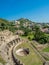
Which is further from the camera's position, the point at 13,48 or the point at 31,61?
the point at 13,48

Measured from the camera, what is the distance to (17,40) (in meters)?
56.8

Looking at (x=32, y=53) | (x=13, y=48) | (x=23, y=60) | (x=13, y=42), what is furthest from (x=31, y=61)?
(x=13, y=42)

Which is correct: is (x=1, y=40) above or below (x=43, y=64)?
above

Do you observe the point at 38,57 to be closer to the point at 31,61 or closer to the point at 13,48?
the point at 31,61

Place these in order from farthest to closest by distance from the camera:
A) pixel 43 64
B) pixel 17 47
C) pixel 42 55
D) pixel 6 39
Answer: pixel 6 39 < pixel 17 47 < pixel 42 55 < pixel 43 64

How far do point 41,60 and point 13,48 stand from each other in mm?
9560

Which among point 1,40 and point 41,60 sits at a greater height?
point 1,40

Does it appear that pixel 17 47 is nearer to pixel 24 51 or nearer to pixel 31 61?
pixel 24 51

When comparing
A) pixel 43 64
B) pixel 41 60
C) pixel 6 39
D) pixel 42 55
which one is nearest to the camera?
pixel 43 64

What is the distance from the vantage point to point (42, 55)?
153 ft

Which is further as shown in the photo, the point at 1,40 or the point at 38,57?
the point at 1,40

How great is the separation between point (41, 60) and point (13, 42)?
13.7 meters

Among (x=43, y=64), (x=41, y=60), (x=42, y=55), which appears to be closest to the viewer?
(x=43, y=64)

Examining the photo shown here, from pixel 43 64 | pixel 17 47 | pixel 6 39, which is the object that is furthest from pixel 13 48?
pixel 43 64
